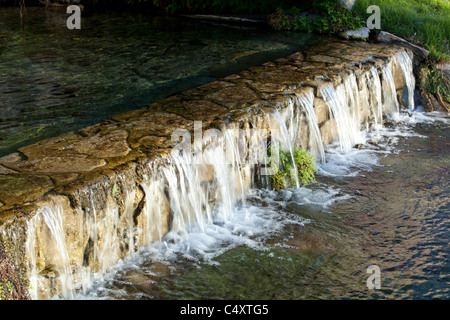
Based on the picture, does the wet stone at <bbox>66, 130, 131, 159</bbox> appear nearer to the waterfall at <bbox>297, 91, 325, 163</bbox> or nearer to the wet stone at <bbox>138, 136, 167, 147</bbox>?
the wet stone at <bbox>138, 136, 167, 147</bbox>

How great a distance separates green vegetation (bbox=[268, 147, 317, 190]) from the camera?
6.71 meters

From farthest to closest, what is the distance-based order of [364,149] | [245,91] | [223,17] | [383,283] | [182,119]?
[223,17] → [364,149] → [245,91] → [182,119] → [383,283]

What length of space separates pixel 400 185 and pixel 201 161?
291 cm

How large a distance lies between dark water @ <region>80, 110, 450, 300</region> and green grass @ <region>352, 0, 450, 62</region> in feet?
13.9

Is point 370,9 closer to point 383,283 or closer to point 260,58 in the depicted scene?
point 260,58

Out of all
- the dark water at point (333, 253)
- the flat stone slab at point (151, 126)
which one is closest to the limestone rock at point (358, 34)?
the flat stone slab at point (151, 126)

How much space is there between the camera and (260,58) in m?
10.3

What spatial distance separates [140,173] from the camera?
16.6 feet

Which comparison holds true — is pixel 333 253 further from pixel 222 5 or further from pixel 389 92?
pixel 222 5

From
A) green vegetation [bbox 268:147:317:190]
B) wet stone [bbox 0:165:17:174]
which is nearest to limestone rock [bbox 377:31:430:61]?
green vegetation [bbox 268:147:317:190]

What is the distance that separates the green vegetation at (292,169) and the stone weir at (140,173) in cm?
26

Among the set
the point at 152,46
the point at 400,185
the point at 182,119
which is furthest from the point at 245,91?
the point at 152,46

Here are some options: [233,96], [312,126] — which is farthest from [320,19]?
[233,96]

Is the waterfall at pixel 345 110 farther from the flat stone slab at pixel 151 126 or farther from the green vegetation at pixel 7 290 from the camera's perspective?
the green vegetation at pixel 7 290
